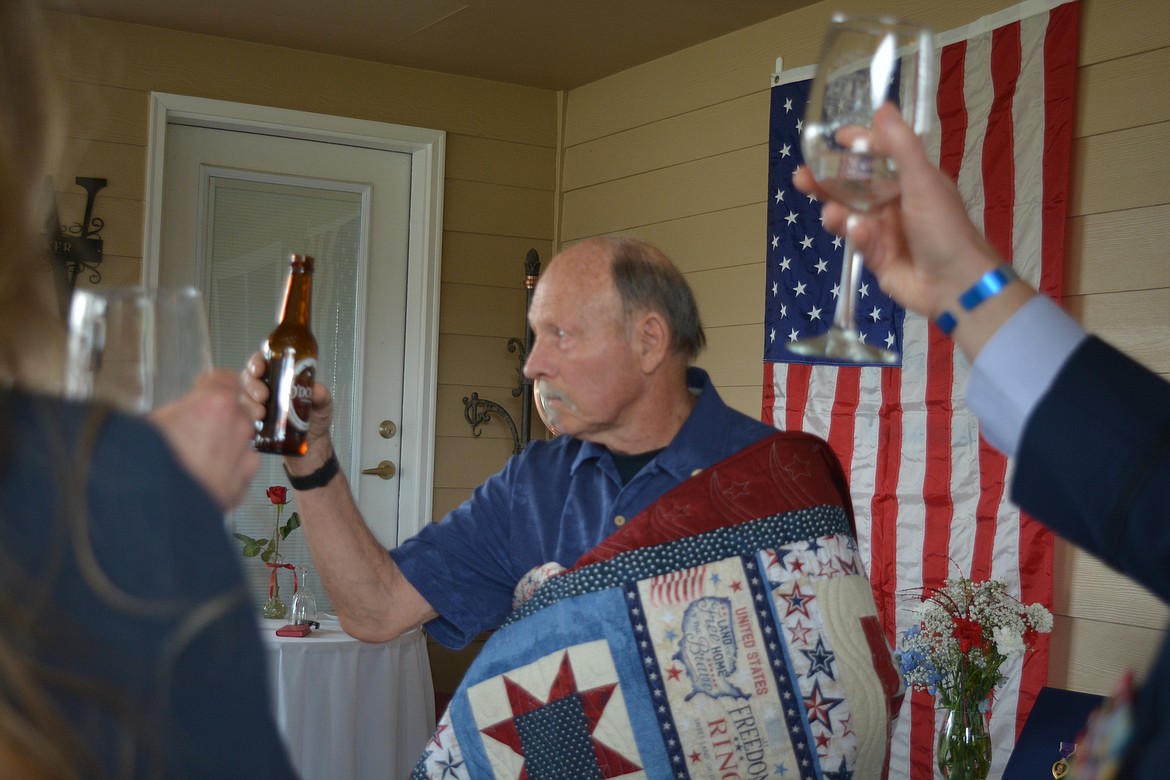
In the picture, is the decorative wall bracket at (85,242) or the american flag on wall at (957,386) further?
the decorative wall bracket at (85,242)

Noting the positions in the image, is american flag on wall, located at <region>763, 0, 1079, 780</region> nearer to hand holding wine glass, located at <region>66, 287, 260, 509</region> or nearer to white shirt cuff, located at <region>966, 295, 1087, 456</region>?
white shirt cuff, located at <region>966, 295, 1087, 456</region>

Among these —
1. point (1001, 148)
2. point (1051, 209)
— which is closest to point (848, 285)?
point (1051, 209)

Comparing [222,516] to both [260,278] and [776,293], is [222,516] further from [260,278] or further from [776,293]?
[260,278]

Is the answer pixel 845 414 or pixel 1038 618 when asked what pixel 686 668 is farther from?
pixel 845 414

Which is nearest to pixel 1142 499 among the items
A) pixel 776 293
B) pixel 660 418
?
pixel 660 418

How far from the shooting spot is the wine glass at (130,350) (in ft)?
2.10

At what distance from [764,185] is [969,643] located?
6.53 ft

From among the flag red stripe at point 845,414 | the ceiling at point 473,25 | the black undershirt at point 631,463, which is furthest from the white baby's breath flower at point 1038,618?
the ceiling at point 473,25

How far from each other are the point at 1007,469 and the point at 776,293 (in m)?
0.98

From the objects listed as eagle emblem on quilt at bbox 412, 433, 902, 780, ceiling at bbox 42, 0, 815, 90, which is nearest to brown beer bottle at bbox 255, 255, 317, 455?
eagle emblem on quilt at bbox 412, 433, 902, 780

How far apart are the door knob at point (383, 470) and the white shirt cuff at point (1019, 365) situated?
3603mm

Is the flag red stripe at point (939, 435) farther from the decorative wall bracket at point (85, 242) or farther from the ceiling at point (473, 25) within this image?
the decorative wall bracket at point (85, 242)

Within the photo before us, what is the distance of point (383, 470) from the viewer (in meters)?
4.30

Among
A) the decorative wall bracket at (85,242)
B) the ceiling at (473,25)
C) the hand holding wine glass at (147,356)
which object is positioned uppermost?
the ceiling at (473,25)
